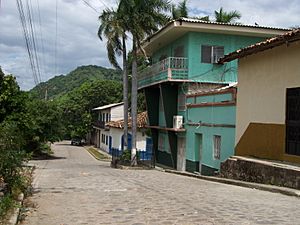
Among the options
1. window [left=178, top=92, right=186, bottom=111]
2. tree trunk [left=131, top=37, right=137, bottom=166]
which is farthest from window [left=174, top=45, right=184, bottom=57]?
tree trunk [left=131, top=37, right=137, bottom=166]

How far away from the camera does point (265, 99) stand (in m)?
15.4

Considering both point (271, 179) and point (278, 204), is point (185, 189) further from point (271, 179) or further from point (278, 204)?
point (278, 204)

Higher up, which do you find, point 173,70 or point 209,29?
point 209,29

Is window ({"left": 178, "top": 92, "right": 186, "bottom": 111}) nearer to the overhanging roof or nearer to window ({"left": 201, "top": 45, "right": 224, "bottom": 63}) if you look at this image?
window ({"left": 201, "top": 45, "right": 224, "bottom": 63})

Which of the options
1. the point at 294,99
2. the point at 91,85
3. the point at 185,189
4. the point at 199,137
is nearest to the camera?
the point at 185,189

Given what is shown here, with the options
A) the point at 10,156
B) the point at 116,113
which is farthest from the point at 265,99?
the point at 116,113

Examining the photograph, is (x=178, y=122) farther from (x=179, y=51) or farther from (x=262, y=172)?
(x=262, y=172)

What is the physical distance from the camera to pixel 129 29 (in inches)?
1066

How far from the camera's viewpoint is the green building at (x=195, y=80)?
21.9 m

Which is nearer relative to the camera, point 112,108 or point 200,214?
point 200,214

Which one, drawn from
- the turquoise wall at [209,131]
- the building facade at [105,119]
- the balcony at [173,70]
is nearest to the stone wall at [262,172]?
the turquoise wall at [209,131]

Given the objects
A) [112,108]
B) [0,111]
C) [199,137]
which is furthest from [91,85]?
[199,137]

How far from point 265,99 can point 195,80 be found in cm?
991

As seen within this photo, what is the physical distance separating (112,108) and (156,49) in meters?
26.0
